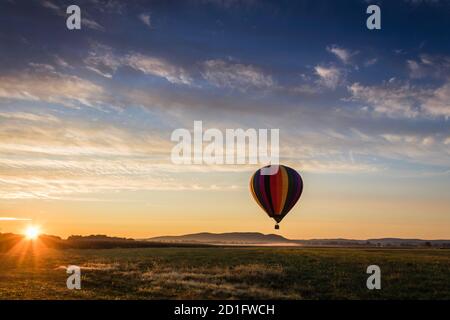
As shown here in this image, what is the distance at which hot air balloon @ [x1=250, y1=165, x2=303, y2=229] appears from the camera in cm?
5038

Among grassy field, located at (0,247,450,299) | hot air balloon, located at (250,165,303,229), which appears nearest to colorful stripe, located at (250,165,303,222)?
hot air balloon, located at (250,165,303,229)

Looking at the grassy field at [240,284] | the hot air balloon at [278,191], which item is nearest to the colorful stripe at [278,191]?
the hot air balloon at [278,191]

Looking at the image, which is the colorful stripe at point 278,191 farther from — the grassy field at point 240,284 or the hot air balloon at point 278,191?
the grassy field at point 240,284

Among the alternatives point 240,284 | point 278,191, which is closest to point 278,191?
point 278,191

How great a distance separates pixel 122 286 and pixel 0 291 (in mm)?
7726

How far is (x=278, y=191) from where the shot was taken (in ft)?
165

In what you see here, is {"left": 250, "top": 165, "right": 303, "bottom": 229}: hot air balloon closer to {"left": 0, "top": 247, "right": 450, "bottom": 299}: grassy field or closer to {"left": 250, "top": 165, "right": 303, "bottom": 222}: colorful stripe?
{"left": 250, "top": 165, "right": 303, "bottom": 222}: colorful stripe

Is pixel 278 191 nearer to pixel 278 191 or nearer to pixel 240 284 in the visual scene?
pixel 278 191

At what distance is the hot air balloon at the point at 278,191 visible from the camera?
165 ft
